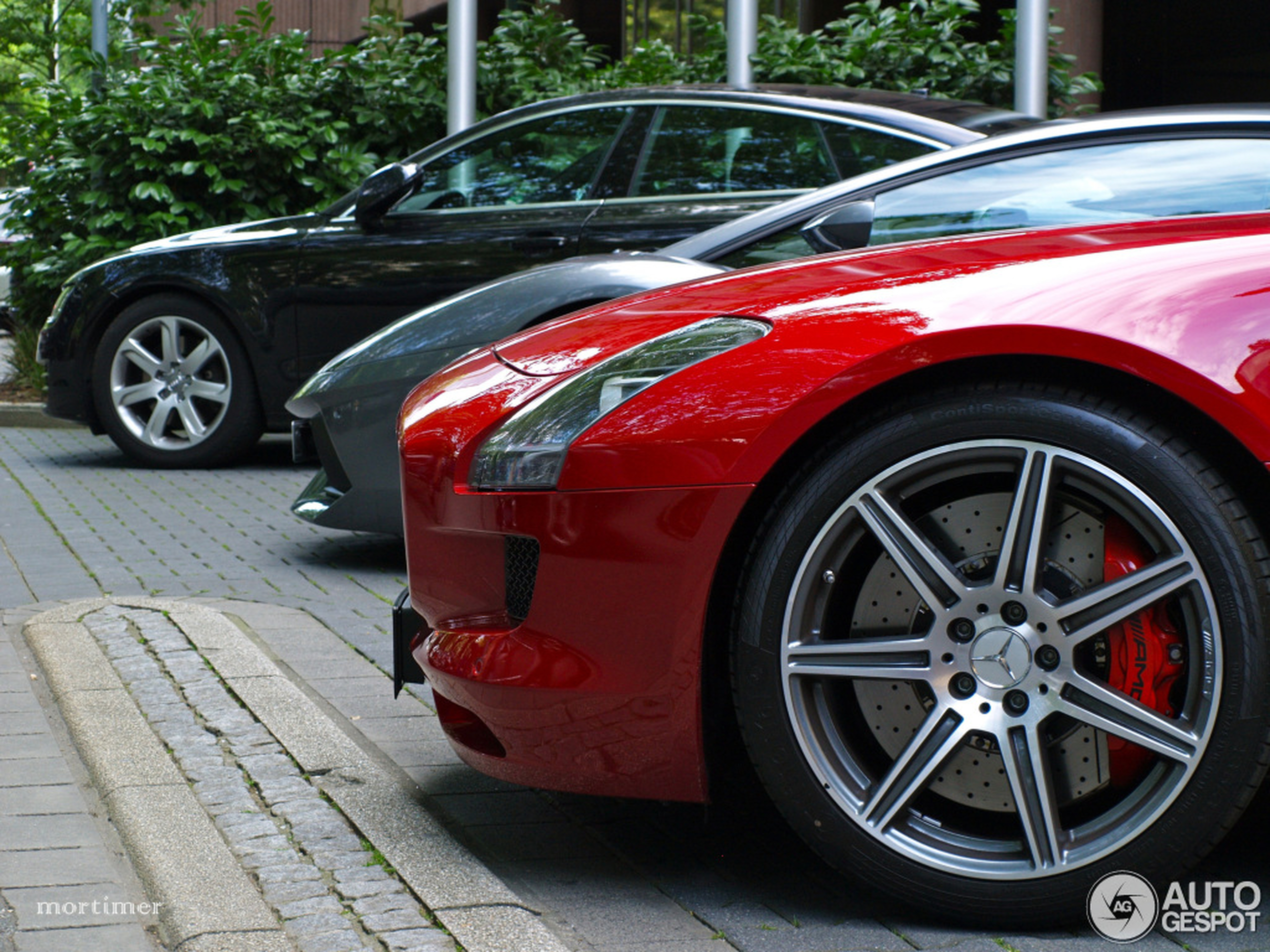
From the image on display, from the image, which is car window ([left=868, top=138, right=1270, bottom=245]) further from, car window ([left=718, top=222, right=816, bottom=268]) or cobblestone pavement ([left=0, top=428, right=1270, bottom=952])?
cobblestone pavement ([left=0, top=428, right=1270, bottom=952])

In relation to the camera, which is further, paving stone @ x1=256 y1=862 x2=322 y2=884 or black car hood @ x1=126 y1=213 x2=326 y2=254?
black car hood @ x1=126 y1=213 x2=326 y2=254

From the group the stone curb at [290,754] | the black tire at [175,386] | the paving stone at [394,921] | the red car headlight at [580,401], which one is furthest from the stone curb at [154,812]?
the black tire at [175,386]

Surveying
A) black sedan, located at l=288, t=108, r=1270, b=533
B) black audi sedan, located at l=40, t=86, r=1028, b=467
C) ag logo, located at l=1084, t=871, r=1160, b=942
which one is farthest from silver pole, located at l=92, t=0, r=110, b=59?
ag logo, located at l=1084, t=871, r=1160, b=942

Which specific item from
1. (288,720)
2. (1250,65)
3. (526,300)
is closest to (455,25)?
(526,300)

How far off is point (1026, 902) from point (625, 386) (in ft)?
3.40

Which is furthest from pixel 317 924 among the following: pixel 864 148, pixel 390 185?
pixel 390 185

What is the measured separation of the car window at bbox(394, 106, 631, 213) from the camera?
23.2 feet

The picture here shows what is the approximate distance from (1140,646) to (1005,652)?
0.70ft

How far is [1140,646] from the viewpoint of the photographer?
2.45m

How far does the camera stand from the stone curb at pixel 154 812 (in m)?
2.54

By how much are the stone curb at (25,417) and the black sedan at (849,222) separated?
5433 millimetres

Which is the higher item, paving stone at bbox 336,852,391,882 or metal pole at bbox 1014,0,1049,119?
metal pole at bbox 1014,0,1049,119

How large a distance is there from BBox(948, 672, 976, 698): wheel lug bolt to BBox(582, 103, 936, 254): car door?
414cm

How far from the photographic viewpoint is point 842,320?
2541mm
